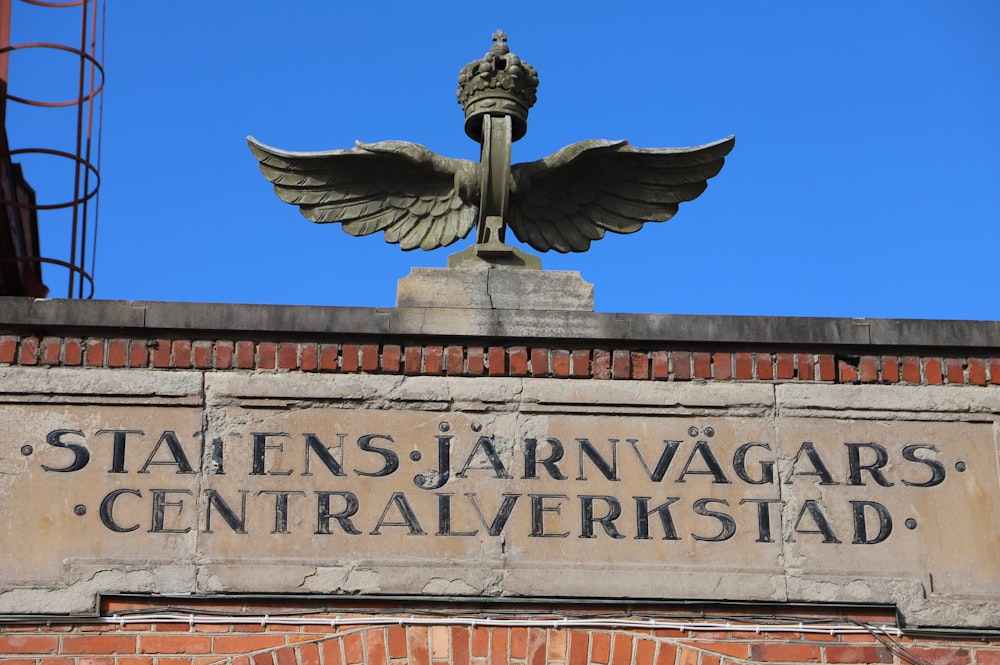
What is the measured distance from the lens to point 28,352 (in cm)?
831

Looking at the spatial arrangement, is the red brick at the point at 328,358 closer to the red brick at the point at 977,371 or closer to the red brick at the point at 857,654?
the red brick at the point at 857,654

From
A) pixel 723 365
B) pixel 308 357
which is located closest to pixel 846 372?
pixel 723 365

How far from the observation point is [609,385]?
8.41 metres

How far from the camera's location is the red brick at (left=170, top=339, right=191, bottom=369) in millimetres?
Result: 8328

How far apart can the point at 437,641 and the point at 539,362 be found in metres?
1.50

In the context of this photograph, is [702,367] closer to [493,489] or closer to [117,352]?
[493,489]

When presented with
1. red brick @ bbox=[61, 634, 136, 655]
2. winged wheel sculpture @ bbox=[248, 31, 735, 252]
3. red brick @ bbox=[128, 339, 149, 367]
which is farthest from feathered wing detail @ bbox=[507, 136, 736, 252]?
red brick @ bbox=[61, 634, 136, 655]

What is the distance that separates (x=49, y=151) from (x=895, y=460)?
582 cm

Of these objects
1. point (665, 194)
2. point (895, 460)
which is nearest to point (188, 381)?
point (665, 194)

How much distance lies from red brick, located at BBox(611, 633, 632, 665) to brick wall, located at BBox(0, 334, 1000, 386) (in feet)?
4.34

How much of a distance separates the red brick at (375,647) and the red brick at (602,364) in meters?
1.69

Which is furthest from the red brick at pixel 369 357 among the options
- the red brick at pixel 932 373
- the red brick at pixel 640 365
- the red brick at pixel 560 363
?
the red brick at pixel 932 373

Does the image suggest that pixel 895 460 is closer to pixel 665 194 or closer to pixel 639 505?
pixel 639 505

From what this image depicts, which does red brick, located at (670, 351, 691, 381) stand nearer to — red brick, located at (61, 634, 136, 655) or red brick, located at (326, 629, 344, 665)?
red brick, located at (326, 629, 344, 665)
